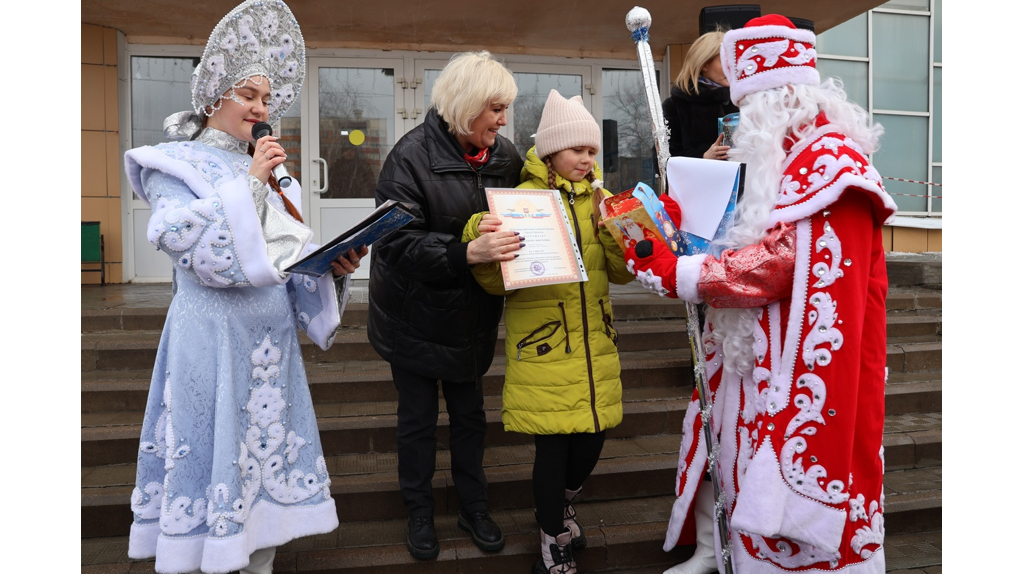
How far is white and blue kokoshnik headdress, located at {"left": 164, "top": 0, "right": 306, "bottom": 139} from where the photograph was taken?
85.2 inches

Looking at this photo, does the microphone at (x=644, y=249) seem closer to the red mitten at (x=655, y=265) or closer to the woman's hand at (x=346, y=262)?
the red mitten at (x=655, y=265)

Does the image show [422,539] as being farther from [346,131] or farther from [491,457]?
[346,131]

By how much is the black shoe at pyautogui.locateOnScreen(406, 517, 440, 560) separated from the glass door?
4.64 m

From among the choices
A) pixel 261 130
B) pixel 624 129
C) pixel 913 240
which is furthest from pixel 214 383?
pixel 913 240

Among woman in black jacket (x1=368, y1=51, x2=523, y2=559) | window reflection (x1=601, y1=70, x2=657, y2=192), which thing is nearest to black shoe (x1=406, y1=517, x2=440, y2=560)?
woman in black jacket (x1=368, y1=51, x2=523, y2=559)

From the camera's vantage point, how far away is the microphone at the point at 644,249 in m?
2.21

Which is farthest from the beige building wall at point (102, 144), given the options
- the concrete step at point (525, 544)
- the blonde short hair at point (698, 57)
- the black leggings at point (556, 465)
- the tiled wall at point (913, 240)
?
the tiled wall at point (913, 240)

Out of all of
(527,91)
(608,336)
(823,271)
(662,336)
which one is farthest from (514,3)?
(823,271)

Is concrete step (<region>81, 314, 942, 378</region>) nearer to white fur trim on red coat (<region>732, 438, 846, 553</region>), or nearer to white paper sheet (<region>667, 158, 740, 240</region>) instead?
white paper sheet (<region>667, 158, 740, 240</region>)

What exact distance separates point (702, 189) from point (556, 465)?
1093mm

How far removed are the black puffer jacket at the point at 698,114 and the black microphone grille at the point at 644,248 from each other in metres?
1.34

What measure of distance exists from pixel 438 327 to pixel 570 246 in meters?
0.60

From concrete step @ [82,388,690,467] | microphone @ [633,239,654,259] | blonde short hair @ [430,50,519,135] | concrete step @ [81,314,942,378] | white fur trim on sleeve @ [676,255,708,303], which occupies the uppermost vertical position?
blonde short hair @ [430,50,519,135]

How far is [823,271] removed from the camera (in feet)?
6.57
